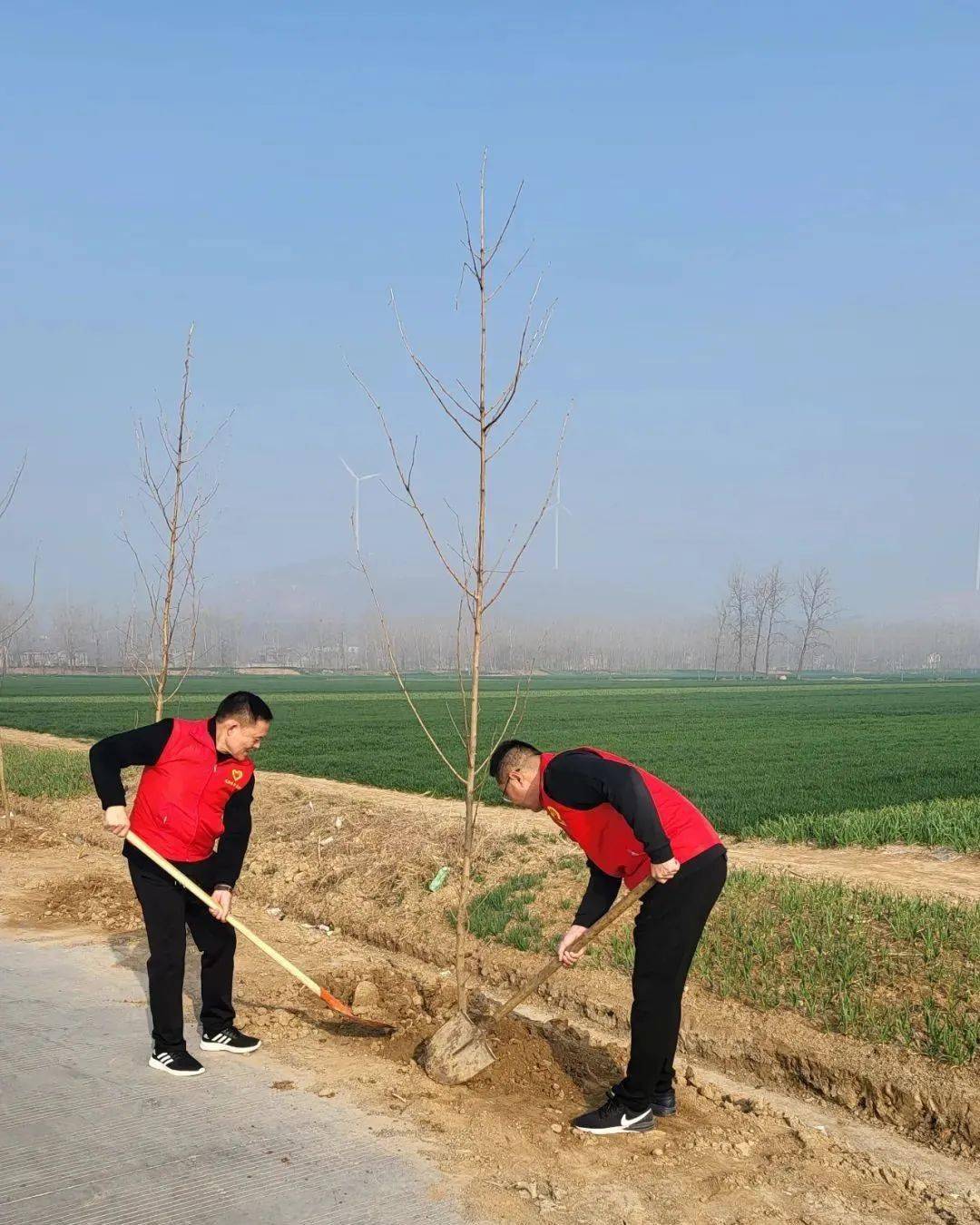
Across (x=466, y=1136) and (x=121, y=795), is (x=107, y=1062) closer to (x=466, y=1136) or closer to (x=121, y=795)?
(x=121, y=795)

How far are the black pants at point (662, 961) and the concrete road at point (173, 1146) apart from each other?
110 cm

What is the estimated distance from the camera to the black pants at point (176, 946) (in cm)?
529

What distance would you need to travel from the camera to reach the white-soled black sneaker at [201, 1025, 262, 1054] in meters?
5.58

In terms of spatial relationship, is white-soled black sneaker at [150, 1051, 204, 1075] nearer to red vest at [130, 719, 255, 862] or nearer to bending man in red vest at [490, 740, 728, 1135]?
red vest at [130, 719, 255, 862]

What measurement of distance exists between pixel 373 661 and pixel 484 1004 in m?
148

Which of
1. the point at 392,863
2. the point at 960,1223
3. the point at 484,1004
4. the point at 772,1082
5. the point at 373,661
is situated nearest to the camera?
the point at 960,1223

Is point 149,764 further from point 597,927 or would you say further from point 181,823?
point 597,927

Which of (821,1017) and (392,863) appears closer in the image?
(821,1017)

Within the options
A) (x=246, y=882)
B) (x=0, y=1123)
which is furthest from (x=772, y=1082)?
(x=246, y=882)

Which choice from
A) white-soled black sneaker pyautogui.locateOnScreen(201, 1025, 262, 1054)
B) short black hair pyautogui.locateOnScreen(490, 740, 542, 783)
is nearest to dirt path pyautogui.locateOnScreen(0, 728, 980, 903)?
short black hair pyautogui.locateOnScreen(490, 740, 542, 783)

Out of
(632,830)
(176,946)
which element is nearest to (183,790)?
(176,946)

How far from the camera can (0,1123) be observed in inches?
177

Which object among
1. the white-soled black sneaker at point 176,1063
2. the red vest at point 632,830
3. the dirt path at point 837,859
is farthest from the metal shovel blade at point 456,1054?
the dirt path at point 837,859

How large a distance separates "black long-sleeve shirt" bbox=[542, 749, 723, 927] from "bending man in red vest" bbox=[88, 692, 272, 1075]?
1632mm
